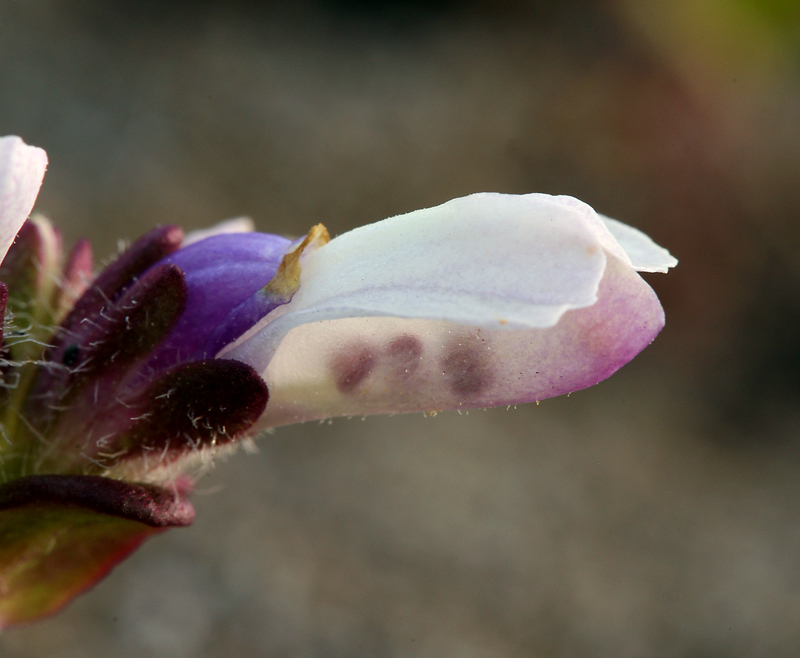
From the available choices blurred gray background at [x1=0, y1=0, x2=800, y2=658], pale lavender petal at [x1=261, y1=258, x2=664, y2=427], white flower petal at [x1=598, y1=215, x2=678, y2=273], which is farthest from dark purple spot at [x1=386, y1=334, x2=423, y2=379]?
blurred gray background at [x1=0, y1=0, x2=800, y2=658]

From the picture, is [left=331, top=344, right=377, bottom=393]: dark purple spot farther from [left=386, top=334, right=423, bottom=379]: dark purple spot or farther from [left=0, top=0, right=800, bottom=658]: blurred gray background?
[left=0, top=0, right=800, bottom=658]: blurred gray background

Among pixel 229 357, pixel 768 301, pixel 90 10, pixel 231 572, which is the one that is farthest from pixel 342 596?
pixel 90 10

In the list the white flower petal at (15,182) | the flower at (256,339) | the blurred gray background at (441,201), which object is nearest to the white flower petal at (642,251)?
the flower at (256,339)

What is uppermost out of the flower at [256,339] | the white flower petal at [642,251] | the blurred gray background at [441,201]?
the white flower petal at [642,251]

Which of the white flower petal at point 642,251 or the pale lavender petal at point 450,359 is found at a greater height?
the white flower petal at point 642,251

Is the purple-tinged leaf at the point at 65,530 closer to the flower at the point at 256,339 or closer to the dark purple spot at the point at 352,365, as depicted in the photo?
the flower at the point at 256,339

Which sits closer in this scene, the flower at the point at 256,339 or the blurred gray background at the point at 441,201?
the flower at the point at 256,339

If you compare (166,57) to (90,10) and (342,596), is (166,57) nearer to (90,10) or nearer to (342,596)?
(90,10)
